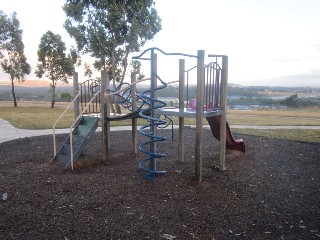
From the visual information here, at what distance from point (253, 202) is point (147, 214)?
172 cm

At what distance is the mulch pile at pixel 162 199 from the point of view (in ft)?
12.5

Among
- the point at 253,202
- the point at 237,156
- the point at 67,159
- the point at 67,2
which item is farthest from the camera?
the point at 67,2

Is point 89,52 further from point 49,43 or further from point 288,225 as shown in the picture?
point 288,225

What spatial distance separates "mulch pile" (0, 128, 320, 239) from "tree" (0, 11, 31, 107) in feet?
98.7

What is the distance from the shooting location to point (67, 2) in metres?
20.7

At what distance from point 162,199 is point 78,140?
116 inches

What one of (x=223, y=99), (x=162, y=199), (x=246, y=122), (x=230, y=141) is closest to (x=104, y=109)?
(x=223, y=99)

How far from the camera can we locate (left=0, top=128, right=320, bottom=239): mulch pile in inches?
150

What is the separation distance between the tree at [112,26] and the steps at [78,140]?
13.6 meters

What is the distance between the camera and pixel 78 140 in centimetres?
695

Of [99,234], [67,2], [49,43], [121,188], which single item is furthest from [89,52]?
[99,234]

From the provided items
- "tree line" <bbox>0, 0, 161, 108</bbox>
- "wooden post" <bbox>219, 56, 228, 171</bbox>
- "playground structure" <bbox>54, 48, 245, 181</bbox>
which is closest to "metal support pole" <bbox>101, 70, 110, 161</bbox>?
"playground structure" <bbox>54, 48, 245, 181</bbox>

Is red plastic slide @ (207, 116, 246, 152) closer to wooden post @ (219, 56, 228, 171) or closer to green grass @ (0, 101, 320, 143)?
wooden post @ (219, 56, 228, 171)

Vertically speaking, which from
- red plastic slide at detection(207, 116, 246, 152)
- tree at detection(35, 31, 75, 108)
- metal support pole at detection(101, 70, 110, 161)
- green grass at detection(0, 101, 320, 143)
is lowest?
green grass at detection(0, 101, 320, 143)
